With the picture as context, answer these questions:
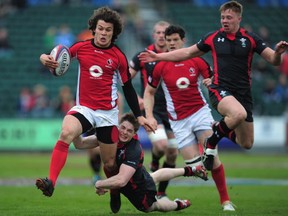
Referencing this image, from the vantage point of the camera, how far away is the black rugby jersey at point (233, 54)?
10797 mm

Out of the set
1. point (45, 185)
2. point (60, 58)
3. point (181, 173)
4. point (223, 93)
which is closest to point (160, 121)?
point (181, 173)

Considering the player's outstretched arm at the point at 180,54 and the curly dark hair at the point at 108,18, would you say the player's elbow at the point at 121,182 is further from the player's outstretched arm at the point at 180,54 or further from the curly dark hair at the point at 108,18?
the curly dark hair at the point at 108,18

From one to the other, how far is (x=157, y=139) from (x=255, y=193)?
2345mm

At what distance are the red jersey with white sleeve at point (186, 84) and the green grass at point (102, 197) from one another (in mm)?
1583

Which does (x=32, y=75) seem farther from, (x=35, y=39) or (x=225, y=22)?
(x=225, y=22)

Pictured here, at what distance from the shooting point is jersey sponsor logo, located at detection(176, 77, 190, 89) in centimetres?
1191

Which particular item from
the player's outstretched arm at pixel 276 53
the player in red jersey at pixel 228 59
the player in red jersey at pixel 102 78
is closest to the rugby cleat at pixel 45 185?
the player in red jersey at pixel 102 78

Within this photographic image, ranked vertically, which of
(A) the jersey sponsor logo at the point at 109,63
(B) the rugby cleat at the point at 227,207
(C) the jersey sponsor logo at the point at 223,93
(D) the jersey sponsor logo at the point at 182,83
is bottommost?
Answer: (B) the rugby cleat at the point at 227,207

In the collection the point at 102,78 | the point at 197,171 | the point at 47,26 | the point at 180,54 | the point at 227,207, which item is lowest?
the point at 227,207

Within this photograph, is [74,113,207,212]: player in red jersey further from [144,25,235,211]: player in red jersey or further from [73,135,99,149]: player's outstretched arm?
[144,25,235,211]: player in red jersey

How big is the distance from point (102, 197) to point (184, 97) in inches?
105

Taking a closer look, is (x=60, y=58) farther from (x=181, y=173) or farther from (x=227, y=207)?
(x=227, y=207)

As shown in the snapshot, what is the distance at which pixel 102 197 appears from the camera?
524 inches

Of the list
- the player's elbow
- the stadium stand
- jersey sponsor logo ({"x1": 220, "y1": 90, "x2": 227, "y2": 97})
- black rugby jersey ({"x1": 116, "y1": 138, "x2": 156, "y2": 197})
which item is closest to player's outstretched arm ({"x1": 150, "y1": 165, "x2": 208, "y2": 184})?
black rugby jersey ({"x1": 116, "y1": 138, "x2": 156, "y2": 197})
